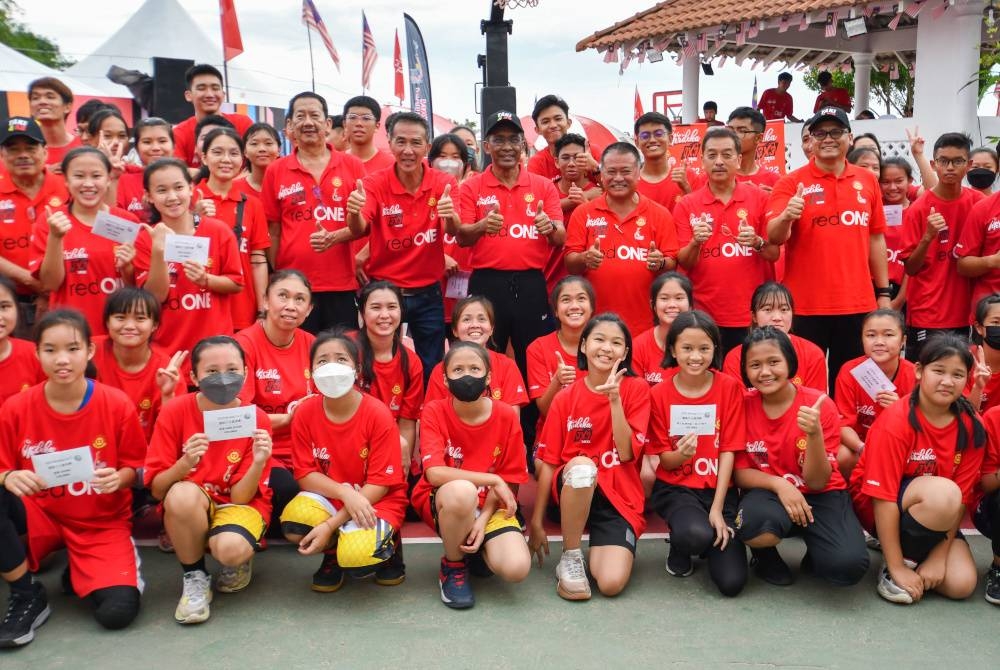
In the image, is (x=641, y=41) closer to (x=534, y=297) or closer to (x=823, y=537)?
(x=534, y=297)

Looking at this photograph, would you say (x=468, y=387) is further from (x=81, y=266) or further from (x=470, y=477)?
(x=81, y=266)

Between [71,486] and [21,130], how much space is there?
2.25 meters

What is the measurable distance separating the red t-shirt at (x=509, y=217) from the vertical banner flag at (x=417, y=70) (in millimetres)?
10297

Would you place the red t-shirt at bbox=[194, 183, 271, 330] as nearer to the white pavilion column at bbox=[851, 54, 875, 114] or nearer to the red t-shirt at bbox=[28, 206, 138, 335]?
the red t-shirt at bbox=[28, 206, 138, 335]

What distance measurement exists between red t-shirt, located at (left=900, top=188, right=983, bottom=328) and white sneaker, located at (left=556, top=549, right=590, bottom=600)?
367 centimetres

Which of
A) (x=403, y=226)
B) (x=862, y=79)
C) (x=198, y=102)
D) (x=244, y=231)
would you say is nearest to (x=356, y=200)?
(x=403, y=226)

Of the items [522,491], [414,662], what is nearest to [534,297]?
[522,491]

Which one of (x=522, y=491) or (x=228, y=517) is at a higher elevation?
(x=228, y=517)

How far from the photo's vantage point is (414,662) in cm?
349

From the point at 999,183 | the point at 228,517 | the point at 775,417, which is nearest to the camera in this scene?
the point at 228,517

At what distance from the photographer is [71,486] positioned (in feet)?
13.3

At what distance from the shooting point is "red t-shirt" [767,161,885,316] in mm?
5523

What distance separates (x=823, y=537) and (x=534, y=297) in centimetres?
244

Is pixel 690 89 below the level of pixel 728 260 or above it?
above
